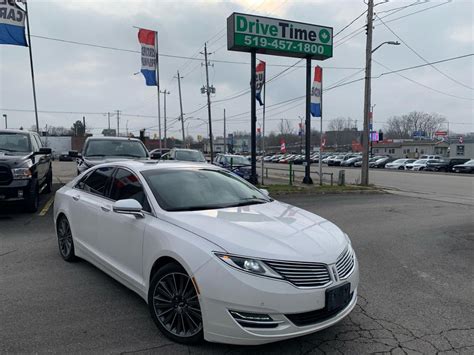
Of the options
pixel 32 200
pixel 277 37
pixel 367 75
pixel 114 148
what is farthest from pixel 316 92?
pixel 32 200

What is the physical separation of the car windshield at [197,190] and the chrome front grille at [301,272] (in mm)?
1242

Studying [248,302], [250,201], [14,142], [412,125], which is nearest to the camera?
[248,302]

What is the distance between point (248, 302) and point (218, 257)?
16.0 inches

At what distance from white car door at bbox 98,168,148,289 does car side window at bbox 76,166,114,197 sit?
19cm

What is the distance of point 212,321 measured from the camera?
3008mm

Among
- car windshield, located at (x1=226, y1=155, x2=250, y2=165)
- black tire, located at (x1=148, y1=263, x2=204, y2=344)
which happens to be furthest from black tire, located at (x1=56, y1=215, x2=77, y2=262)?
car windshield, located at (x1=226, y1=155, x2=250, y2=165)

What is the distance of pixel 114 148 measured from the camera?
38.6 ft

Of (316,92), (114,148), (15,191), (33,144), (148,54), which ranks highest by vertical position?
(148,54)

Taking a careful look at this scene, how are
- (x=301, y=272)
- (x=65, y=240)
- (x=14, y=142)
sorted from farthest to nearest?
(x=14, y=142), (x=65, y=240), (x=301, y=272)

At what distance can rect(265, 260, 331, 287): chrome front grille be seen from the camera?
2986 millimetres

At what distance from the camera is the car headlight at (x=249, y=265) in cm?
295

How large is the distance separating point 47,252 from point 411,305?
5.26m

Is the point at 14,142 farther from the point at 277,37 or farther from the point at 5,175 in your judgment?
the point at 277,37

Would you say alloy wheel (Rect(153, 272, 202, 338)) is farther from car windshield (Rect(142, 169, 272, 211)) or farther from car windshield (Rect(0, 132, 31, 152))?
car windshield (Rect(0, 132, 31, 152))
